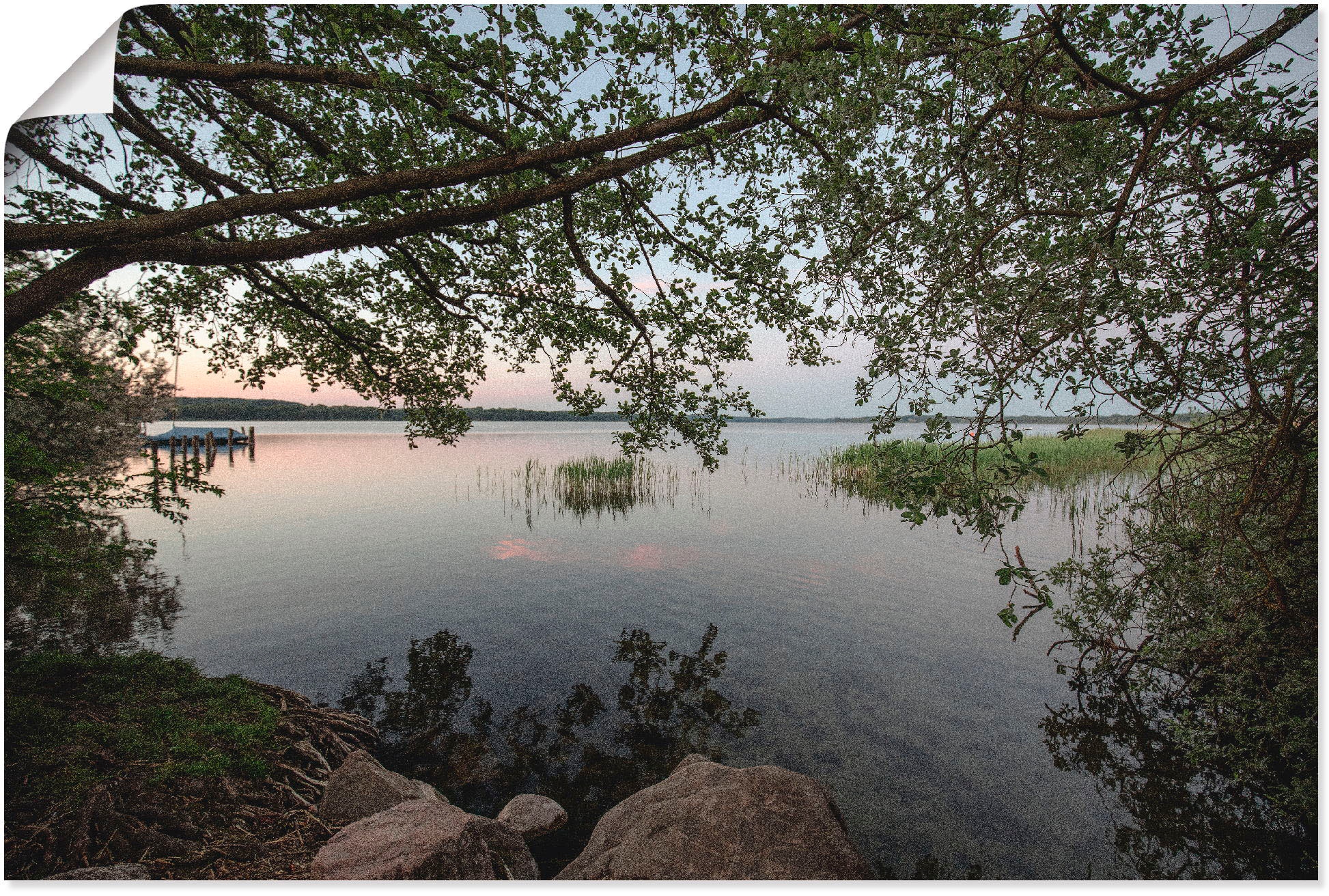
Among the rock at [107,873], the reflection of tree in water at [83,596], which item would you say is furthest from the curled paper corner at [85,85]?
the rock at [107,873]

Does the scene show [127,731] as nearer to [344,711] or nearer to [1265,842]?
[344,711]

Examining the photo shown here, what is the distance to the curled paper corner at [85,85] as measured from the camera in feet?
8.03

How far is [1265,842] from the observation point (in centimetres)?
308

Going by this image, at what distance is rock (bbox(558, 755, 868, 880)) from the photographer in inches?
93.8

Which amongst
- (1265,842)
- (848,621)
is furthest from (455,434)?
(1265,842)

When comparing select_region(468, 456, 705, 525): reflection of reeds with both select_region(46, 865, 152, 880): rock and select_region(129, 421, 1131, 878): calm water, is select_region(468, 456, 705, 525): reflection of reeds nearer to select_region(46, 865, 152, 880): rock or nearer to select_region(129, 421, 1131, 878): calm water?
select_region(129, 421, 1131, 878): calm water

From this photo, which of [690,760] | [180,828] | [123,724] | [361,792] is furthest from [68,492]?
[690,760]

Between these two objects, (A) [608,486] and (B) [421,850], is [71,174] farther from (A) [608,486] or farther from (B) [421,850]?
(A) [608,486]

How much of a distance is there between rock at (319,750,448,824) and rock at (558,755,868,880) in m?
→ 1.36

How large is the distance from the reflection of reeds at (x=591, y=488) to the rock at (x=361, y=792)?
8765 millimetres

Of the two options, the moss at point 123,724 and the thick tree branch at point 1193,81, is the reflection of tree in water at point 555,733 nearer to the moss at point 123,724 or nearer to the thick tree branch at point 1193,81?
the moss at point 123,724

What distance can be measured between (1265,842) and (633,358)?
5720mm

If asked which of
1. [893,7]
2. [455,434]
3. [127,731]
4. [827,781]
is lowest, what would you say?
[827,781]

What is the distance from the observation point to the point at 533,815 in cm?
331
